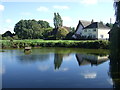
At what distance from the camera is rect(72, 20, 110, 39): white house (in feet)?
159

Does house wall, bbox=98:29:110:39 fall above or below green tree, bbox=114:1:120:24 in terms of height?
below

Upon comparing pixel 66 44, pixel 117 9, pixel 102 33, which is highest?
pixel 117 9

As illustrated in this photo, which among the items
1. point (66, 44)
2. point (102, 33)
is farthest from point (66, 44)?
point (102, 33)

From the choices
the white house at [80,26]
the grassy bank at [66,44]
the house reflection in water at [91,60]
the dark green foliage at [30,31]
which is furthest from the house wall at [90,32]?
the house reflection in water at [91,60]

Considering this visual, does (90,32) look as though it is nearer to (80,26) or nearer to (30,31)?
(80,26)

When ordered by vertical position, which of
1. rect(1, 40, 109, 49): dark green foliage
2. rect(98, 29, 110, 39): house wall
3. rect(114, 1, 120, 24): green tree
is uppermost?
rect(114, 1, 120, 24): green tree

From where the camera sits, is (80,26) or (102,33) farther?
(80,26)

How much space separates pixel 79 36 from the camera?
166 ft

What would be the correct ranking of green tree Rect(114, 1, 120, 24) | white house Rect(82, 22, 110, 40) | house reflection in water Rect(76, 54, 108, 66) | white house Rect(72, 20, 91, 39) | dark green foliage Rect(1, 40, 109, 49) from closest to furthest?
green tree Rect(114, 1, 120, 24) < house reflection in water Rect(76, 54, 108, 66) < dark green foliage Rect(1, 40, 109, 49) < white house Rect(82, 22, 110, 40) < white house Rect(72, 20, 91, 39)

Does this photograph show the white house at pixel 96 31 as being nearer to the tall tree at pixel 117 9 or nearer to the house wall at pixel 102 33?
the house wall at pixel 102 33

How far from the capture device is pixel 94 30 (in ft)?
159

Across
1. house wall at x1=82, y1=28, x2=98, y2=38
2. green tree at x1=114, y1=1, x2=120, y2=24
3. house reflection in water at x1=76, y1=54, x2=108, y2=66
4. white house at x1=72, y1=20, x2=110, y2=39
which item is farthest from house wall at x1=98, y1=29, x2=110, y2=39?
green tree at x1=114, y1=1, x2=120, y2=24

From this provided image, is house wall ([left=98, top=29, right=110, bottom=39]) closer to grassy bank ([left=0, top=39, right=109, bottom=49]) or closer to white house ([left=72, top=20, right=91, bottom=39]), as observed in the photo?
white house ([left=72, top=20, right=91, bottom=39])

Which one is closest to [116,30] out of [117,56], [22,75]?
[117,56]
